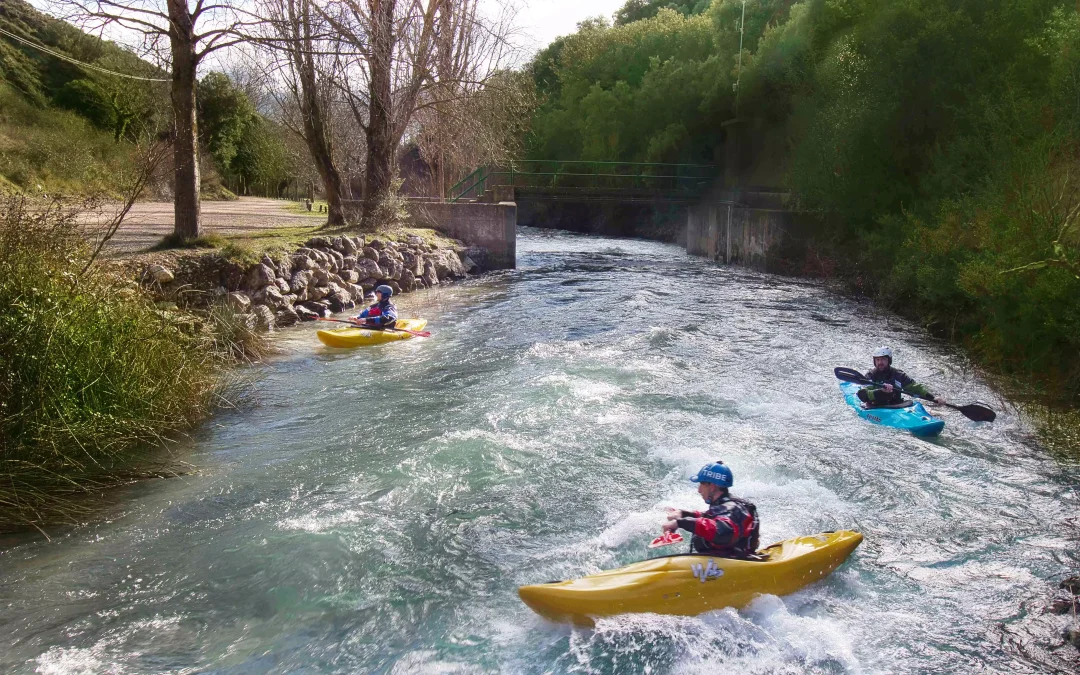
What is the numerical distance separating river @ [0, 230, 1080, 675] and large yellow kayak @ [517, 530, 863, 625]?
97mm

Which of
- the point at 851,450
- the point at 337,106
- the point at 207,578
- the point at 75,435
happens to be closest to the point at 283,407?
the point at 75,435

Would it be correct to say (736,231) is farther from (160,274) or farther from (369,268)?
(160,274)

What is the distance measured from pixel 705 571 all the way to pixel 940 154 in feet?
38.9

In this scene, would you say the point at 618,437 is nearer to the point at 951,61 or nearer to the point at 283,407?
the point at 283,407

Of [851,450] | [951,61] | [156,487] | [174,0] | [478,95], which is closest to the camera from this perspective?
[156,487]

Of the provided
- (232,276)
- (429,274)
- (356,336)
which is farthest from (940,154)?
(232,276)

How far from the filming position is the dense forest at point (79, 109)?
18.2 metres

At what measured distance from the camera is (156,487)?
20.8ft

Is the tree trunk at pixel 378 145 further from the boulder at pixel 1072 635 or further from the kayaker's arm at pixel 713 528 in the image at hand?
the boulder at pixel 1072 635

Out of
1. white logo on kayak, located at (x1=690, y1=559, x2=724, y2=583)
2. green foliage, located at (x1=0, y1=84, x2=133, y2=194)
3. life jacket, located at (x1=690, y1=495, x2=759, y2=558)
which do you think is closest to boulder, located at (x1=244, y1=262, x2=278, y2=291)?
green foliage, located at (x1=0, y1=84, x2=133, y2=194)

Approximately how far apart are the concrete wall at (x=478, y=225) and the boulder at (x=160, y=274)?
10194mm

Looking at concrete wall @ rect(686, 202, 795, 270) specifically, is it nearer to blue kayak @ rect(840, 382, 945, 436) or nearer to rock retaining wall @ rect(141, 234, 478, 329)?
rock retaining wall @ rect(141, 234, 478, 329)

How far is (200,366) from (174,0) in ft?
22.5

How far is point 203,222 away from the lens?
16969 mm
